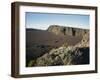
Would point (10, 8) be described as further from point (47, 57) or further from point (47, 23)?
point (47, 57)

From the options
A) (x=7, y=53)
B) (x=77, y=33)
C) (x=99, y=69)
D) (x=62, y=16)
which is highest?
(x=62, y=16)

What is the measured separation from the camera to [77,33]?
222 cm

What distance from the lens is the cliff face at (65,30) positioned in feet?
6.89

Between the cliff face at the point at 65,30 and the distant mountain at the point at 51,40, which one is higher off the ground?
the cliff face at the point at 65,30

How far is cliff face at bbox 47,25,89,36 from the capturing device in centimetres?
210

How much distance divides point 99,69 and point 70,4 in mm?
671

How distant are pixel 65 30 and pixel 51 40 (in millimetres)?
161

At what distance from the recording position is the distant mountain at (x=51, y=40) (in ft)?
6.61

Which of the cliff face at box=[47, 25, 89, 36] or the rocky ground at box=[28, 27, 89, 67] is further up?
the cliff face at box=[47, 25, 89, 36]

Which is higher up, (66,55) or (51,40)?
(51,40)

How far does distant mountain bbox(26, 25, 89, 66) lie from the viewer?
2016 millimetres

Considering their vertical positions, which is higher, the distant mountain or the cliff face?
the cliff face

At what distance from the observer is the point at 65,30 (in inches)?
84.8

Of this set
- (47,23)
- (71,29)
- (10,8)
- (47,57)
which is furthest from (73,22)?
(10,8)
